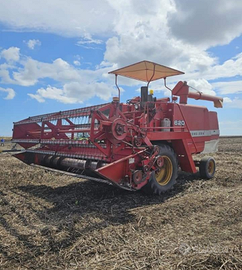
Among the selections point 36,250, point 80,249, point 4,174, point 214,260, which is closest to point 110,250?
point 80,249

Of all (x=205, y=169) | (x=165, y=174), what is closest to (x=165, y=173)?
(x=165, y=174)

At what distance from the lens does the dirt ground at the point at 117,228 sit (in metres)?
2.90

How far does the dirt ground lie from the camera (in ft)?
9.52

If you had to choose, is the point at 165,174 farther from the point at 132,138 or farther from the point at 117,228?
the point at 117,228

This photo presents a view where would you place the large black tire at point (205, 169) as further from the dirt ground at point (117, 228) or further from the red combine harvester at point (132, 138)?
the dirt ground at point (117, 228)

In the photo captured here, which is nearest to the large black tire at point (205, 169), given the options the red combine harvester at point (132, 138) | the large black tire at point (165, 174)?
the red combine harvester at point (132, 138)

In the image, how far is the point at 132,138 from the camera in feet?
Result: 17.0

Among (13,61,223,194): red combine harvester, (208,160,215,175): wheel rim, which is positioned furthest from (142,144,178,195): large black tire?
(208,160,215,175): wheel rim

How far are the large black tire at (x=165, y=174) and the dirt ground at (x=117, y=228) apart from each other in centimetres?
19

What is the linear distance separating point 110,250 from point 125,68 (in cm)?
473

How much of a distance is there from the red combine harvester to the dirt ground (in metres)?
0.53

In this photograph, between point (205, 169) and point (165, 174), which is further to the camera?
point (205, 169)

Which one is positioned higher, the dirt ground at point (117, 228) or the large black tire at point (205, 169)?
the large black tire at point (205, 169)

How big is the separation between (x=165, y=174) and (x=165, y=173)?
2cm
